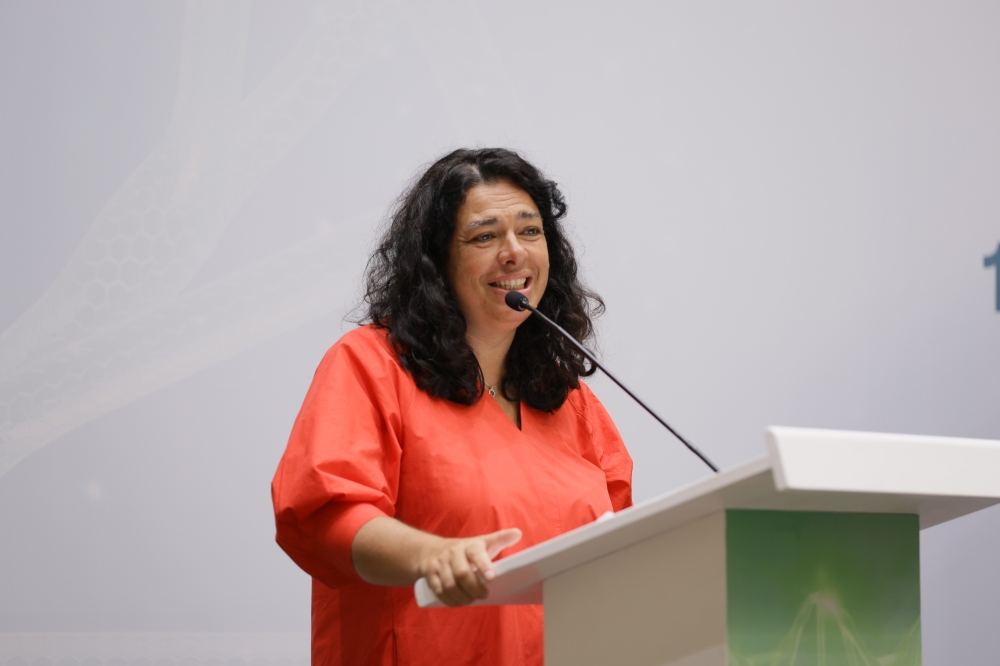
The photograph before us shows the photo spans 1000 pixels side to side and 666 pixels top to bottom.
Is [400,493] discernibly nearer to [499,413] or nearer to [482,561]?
[499,413]

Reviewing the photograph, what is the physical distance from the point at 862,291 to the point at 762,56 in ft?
2.28

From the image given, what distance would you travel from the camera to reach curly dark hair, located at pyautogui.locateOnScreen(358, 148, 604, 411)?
1424 millimetres

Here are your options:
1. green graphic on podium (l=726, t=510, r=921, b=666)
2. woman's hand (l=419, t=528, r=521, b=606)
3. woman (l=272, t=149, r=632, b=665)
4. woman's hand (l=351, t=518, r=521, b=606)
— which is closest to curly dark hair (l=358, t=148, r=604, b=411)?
woman (l=272, t=149, r=632, b=665)

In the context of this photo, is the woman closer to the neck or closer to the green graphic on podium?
the neck

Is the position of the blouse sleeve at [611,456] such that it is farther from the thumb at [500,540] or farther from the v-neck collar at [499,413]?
the thumb at [500,540]

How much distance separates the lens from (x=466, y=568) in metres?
0.91

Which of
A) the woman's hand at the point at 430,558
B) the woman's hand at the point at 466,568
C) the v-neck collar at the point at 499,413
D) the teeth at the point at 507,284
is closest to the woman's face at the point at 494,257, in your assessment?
the teeth at the point at 507,284

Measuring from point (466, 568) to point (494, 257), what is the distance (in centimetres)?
69

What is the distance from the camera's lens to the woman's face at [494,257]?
4.94ft

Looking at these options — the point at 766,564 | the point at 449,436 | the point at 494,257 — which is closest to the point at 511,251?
the point at 494,257

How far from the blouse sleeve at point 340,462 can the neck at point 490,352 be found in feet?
0.65

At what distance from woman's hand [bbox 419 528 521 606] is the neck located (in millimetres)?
611

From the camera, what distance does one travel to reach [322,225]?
83.0 inches

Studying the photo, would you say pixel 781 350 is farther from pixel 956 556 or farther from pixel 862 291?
pixel 956 556
